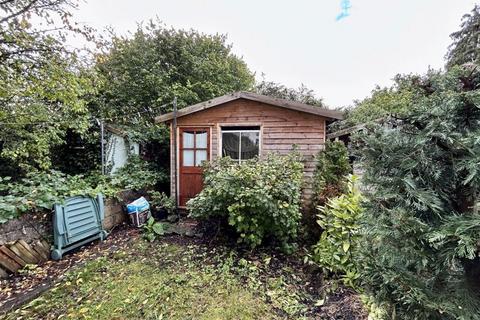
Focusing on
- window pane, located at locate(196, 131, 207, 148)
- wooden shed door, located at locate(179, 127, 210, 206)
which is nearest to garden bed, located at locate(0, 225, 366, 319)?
wooden shed door, located at locate(179, 127, 210, 206)

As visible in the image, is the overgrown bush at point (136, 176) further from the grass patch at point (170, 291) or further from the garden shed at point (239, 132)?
the grass patch at point (170, 291)

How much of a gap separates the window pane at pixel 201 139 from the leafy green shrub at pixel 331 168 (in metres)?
2.53

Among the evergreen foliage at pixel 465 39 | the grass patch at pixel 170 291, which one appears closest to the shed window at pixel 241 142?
the grass patch at pixel 170 291

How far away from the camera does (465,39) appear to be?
38.7 feet

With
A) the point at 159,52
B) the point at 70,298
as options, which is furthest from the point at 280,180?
the point at 159,52

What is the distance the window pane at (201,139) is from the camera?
5.45 m

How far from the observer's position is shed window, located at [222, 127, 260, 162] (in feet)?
17.2

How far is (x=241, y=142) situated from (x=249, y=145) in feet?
0.66

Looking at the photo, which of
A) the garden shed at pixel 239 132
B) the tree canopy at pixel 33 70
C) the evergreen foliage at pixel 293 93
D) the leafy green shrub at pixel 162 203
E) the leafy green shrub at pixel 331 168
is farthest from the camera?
the evergreen foliage at pixel 293 93

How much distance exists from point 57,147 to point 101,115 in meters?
2.05

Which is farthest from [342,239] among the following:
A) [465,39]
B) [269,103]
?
[465,39]

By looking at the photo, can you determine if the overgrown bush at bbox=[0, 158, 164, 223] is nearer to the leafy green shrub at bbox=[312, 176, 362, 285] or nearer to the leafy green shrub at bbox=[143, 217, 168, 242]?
the leafy green shrub at bbox=[143, 217, 168, 242]

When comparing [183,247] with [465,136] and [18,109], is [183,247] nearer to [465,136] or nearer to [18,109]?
[465,136]

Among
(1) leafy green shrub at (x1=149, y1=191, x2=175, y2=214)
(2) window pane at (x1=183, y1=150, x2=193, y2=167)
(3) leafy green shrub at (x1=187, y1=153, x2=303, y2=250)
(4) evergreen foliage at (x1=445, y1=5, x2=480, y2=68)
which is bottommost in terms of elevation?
(1) leafy green shrub at (x1=149, y1=191, x2=175, y2=214)
